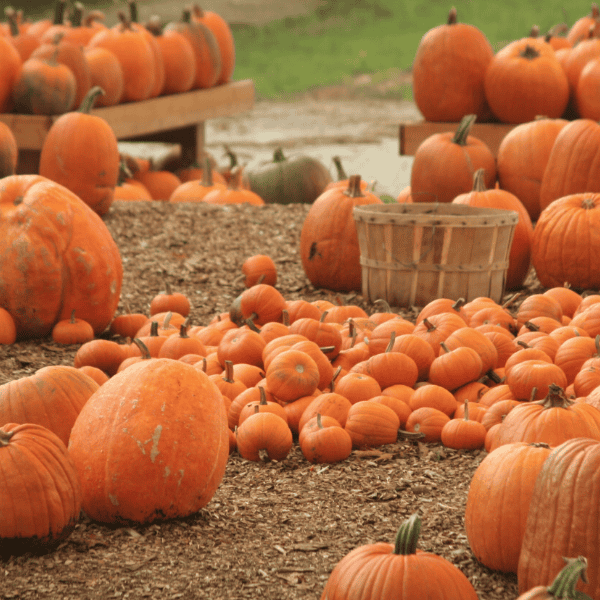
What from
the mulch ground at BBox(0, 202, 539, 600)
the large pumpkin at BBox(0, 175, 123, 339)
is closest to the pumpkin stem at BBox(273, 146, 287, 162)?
the large pumpkin at BBox(0, 175, 123, 339)

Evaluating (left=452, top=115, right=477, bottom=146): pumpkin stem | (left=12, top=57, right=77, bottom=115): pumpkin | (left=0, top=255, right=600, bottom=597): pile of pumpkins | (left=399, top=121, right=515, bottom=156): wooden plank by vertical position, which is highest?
(left=12, top=57, right=77, bottom=115): pumpkin

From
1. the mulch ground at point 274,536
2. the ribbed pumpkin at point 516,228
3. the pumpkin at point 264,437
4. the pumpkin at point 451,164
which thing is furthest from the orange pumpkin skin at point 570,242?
the pumpkin at point 264,437

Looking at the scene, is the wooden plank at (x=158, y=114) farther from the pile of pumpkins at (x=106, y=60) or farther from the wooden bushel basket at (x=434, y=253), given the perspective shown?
the wooden bushel basket at (x=434, y=253)

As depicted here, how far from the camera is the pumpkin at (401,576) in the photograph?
1.68 metres

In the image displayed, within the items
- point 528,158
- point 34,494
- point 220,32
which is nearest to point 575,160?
point 528,158

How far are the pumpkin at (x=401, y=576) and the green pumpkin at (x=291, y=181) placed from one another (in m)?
5.91

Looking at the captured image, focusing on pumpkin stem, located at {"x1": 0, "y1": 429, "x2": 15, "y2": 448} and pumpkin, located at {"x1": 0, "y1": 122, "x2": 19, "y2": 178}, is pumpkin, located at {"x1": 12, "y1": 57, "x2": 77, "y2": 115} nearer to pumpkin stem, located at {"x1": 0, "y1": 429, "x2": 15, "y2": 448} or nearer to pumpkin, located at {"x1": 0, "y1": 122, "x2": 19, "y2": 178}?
pumpkin, located at {"x1": 0, "y1": 122, "x2": 19, "y2": 178}

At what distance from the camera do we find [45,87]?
6.45 meters

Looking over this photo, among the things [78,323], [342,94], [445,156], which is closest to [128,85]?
[445,156]

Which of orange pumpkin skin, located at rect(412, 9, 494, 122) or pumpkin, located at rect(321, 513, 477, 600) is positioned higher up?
orange pumpkin skin, located at rect(412, 9, 494, 122)

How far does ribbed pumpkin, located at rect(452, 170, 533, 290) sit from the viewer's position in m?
4.81

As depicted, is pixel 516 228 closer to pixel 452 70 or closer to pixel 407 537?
pixel 452 70

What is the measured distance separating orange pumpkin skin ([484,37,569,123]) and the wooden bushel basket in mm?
2348

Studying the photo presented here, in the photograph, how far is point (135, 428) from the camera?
2256mm
